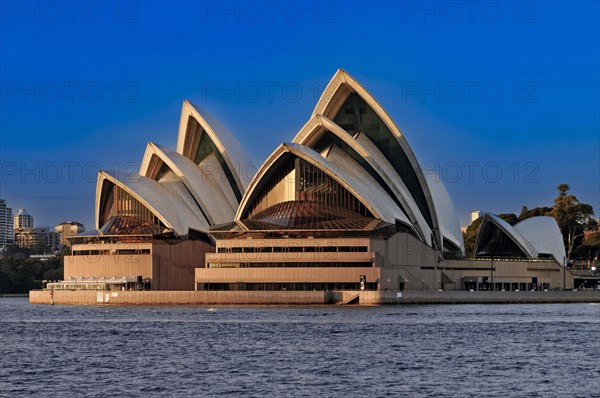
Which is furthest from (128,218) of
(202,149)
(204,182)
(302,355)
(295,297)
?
(302,355)

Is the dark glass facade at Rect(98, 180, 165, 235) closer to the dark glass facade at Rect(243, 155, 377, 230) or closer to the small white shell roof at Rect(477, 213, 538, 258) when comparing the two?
the dark glass facade at Rect(243, 155, 377, 230)

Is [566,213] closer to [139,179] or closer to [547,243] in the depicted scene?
[547,243]

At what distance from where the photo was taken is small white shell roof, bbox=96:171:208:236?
10862 centimetres

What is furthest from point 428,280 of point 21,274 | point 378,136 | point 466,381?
point 21,274

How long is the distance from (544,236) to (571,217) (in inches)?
1223

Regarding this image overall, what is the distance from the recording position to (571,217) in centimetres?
15238

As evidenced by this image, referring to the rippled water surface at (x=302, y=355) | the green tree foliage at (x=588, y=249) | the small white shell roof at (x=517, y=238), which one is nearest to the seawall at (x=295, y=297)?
the small white shell roof at (x=517, y=238)

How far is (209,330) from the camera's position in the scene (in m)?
65.4

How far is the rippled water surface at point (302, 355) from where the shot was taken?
135ft

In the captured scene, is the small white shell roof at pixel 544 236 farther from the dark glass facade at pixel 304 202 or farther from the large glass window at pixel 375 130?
the dark glass facade at pixel 304 202

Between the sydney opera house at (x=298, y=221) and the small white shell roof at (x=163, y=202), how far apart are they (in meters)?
0.11

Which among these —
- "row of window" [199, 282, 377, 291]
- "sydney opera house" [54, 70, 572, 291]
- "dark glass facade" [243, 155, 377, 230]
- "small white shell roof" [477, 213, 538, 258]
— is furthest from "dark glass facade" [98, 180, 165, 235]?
"small white shell roof" [477, 213, 538, 258]

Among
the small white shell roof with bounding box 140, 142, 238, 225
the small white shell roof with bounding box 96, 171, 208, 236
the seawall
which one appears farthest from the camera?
the small white shell roof with bounding box 140, 142, 238, 225

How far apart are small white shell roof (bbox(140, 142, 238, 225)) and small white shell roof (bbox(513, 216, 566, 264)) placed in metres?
31.2
